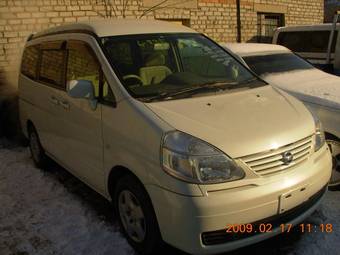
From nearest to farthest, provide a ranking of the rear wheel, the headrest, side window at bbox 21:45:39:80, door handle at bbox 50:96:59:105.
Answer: the headrest, the rear wheel, door handle at bbox 50:96:59:105, side window at bbox 21:45:39:80

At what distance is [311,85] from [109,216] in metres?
2.74

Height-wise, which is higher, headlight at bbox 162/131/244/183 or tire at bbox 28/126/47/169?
headlight at bbox 162/131/244/183

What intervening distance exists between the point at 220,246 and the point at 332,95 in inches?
95.2

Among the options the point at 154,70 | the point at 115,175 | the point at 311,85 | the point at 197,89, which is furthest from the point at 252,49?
the point at 115,175

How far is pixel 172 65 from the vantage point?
3.89 metres

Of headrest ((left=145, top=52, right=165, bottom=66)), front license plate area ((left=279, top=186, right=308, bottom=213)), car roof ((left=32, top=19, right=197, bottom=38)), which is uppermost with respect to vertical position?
car roof ((left=32, top=19, right=197, bottom=38))

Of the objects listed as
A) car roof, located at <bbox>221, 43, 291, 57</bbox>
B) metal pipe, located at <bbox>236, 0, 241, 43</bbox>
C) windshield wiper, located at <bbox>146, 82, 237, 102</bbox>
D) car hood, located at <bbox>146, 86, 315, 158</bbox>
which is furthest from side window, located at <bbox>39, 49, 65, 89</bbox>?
metal pipe, located at <bbox>236, 0, 241, 43</bbox>

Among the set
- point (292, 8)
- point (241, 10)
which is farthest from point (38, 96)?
point (292, 8)

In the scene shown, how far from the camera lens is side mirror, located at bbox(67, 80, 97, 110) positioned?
3.37 metres

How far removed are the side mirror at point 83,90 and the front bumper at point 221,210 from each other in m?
1.02

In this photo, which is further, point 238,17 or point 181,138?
point 238,17

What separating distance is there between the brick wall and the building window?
208mm

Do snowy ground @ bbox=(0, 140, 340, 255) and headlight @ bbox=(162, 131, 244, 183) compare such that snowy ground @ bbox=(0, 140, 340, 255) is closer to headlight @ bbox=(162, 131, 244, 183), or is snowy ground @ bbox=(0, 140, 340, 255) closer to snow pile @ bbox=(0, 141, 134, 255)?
snow pile @ bbox=(0, 141, 134, 255)

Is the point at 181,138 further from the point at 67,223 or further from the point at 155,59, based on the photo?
the point at 67,223
